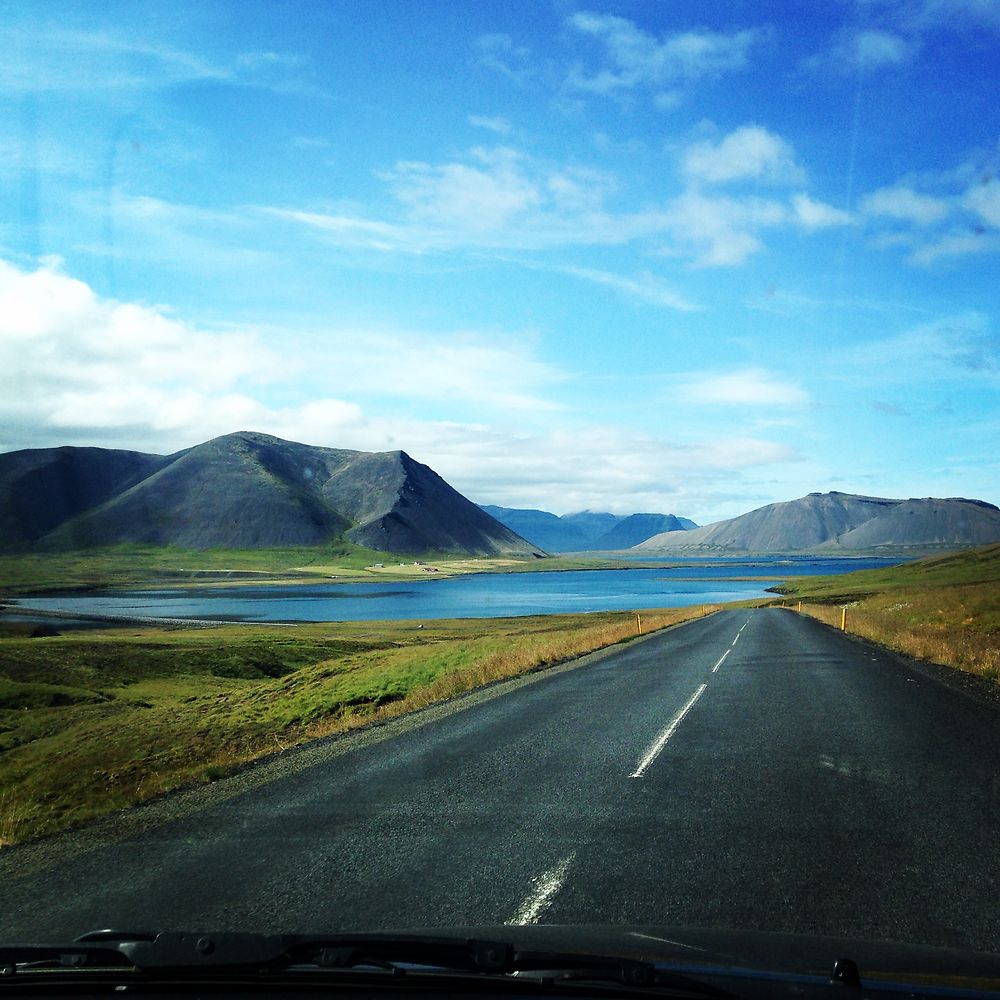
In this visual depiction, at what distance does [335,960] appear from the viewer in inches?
157

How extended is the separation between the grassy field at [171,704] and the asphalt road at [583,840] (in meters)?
2.47

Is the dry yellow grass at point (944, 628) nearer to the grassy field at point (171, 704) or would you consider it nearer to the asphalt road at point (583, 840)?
the asphalt road at point (583, 840)

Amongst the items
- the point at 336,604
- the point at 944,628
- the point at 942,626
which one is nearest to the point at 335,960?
the point at 944,628

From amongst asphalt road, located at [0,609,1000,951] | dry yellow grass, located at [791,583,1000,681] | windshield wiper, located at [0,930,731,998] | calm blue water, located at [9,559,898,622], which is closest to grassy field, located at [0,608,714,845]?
asphalt road, located at [0,609,1000,951]

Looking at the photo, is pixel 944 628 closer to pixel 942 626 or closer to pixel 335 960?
pixel 942 626

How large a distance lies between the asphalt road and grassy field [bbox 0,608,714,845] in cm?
247

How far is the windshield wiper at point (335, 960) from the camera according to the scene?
381 cm

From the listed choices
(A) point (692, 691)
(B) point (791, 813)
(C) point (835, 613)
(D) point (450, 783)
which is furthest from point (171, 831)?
(C) point (835, 613)

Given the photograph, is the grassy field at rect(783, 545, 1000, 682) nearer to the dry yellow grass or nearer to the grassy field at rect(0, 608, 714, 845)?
the dry yellow grass

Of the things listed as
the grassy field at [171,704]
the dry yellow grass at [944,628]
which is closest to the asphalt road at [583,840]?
the grassy field at [171,704]

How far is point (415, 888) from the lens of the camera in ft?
19.5

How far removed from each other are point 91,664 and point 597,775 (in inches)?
1358

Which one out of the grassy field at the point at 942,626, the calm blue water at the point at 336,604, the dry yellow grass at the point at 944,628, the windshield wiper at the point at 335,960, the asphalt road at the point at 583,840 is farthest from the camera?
the calm blue water at the point at 336,604

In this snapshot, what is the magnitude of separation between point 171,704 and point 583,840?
2565 centimetres
